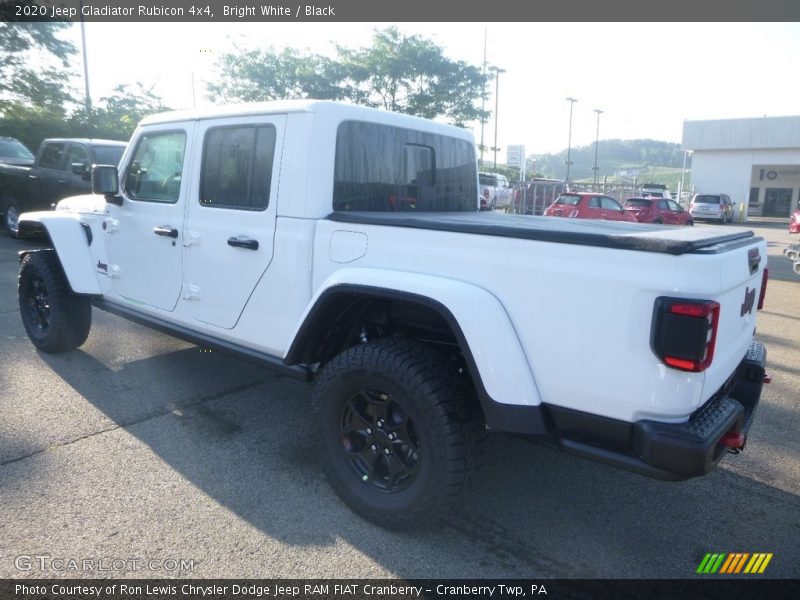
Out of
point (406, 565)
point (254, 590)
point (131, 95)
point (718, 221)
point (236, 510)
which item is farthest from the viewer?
point (718, 221)

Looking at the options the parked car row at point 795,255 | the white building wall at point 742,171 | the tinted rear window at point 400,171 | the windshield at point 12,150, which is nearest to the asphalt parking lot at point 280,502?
the tinted rear window at point 400,171

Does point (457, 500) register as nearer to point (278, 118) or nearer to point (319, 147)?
point (319, 147)

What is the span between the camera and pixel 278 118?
3348 millimetres

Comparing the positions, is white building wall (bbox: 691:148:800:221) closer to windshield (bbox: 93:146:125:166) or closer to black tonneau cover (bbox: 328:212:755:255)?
windshield (bbox: 93:146:125:166)

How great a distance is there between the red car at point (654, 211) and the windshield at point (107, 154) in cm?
1741

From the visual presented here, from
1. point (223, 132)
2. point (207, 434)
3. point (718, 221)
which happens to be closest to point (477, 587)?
point (207, 434)

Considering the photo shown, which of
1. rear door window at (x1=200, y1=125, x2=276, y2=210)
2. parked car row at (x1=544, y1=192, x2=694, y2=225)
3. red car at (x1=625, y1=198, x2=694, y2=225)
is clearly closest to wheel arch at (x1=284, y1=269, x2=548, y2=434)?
rear door window at (x1=200, y1=125, x2=276, y2=210)

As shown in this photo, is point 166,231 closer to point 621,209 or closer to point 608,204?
point 608,204

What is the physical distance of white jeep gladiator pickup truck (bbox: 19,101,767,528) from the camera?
7.26ft

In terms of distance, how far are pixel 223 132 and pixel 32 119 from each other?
18.6m

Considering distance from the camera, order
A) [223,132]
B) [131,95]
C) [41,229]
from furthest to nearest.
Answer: [131,95], [41,229], [223,132]

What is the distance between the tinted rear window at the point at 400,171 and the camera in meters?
3.42

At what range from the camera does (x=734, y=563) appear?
2.75 metres

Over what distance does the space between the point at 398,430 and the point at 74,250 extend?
3.30 metres
